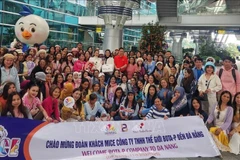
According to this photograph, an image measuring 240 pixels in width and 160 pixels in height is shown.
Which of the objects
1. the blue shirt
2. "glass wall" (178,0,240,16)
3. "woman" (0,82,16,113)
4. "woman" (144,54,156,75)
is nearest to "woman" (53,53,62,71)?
"woman" (144,54,156,75)

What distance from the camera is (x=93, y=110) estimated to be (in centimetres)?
566

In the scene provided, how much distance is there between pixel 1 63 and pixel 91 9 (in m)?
24.1

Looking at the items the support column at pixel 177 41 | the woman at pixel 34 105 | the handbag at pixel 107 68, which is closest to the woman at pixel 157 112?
the woman at pixel 34 105

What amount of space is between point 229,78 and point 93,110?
2.97 meters

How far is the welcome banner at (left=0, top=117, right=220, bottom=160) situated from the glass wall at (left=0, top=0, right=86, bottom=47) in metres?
16.8

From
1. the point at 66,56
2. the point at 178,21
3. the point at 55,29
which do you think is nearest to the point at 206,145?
the point at 66,56

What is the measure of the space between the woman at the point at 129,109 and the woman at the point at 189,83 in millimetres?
1261

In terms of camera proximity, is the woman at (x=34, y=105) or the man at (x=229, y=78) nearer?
the woman at (x=34, y=105)

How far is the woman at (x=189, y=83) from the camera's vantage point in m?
6.72

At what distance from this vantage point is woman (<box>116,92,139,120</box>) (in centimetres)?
611

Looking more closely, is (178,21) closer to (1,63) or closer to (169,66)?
(169,66)

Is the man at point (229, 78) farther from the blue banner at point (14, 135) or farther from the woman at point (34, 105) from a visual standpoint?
the blue banner at point (14, 135)

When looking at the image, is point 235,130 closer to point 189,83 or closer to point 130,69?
point 189,83

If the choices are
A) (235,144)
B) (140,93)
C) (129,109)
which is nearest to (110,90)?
(140,93)
